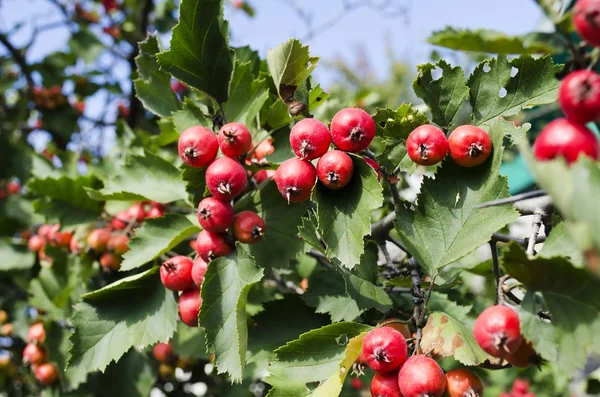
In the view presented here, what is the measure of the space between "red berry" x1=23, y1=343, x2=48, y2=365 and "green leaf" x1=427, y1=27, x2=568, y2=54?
2457mm

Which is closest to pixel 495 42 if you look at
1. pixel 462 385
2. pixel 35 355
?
pixel 462 385

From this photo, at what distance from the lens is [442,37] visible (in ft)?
4.55

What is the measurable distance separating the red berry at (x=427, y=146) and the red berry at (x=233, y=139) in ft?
1.70

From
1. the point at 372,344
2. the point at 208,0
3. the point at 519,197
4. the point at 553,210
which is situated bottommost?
the point at 372,344

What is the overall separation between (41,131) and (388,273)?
355 cm

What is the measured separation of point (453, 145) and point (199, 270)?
0.84 m

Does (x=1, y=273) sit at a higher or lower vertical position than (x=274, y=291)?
lower

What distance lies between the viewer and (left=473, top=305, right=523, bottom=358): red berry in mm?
1018

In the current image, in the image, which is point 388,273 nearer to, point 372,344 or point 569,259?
point 372,344

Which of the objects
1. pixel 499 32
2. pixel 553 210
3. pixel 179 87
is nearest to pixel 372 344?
pixel 553 210

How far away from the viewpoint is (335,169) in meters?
1.24

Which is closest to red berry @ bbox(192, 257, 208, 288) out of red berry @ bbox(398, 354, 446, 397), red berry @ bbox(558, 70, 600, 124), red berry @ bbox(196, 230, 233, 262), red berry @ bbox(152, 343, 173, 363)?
red berry @ bbox(196, 230, 233, 262)

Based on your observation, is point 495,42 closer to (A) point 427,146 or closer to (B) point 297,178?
(A) point 427,146

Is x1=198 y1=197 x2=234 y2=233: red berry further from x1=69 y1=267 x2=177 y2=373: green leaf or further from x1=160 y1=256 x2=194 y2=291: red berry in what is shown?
x1=69 y1=267 x2=177 y2=373: green leaf
